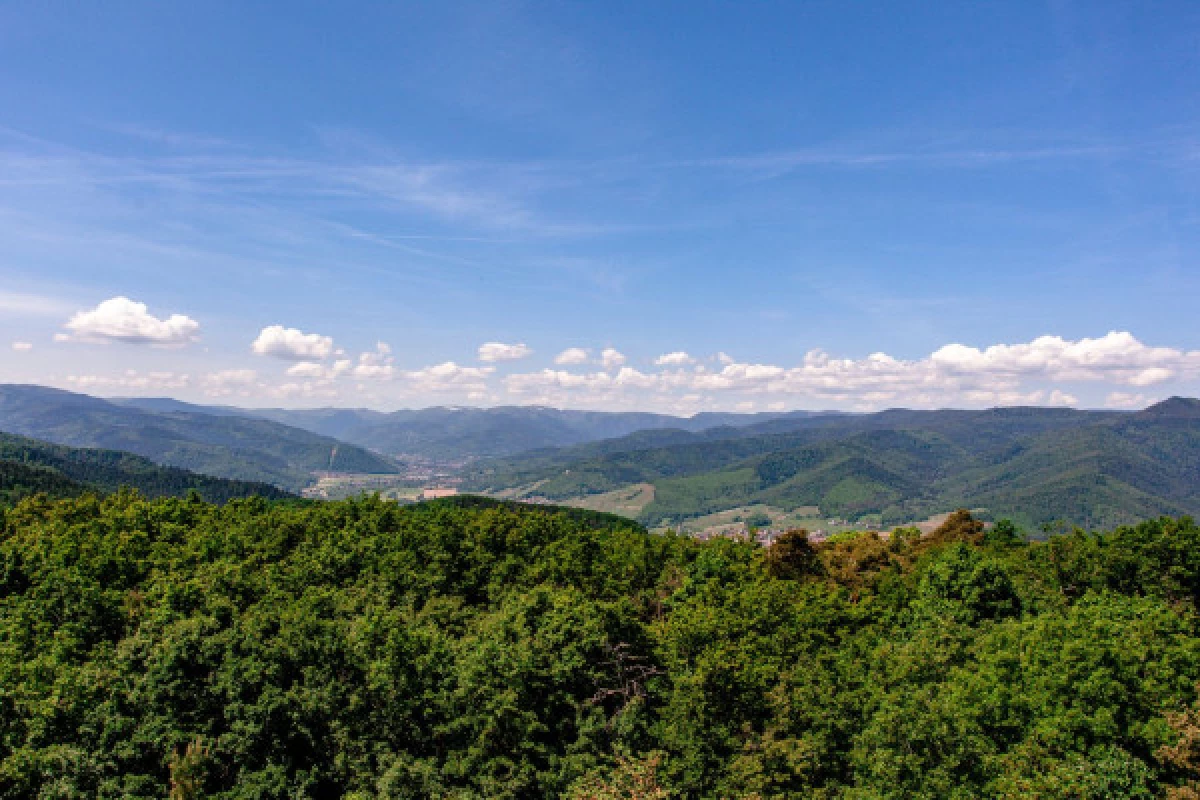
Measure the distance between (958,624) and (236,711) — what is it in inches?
1736

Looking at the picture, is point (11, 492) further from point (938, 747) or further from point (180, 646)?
point (938, 747)

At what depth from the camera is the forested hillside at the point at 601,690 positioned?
29328 mm

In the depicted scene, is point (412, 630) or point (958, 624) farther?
point (958, 624)

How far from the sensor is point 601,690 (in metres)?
36.5

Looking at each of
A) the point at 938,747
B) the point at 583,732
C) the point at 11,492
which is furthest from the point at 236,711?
the point at 11,492

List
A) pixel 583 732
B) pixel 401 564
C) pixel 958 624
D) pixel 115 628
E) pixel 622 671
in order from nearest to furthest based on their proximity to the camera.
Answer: pixel 583 732 → pixel 622 671 → pixel 958 624 → pixel 115 628 → pixel 401 564

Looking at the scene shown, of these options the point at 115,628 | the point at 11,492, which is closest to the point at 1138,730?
the point at 115,628

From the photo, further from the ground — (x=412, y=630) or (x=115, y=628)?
(x=412, y=630)

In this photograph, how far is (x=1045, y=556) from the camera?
56.1m

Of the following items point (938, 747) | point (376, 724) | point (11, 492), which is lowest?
point (11, 492)

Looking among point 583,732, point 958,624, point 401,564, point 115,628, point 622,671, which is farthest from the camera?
point 401,564

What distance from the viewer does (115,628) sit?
154 feet

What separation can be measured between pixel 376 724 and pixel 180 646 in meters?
11.5

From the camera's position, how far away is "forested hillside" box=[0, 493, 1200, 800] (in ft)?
96.2
